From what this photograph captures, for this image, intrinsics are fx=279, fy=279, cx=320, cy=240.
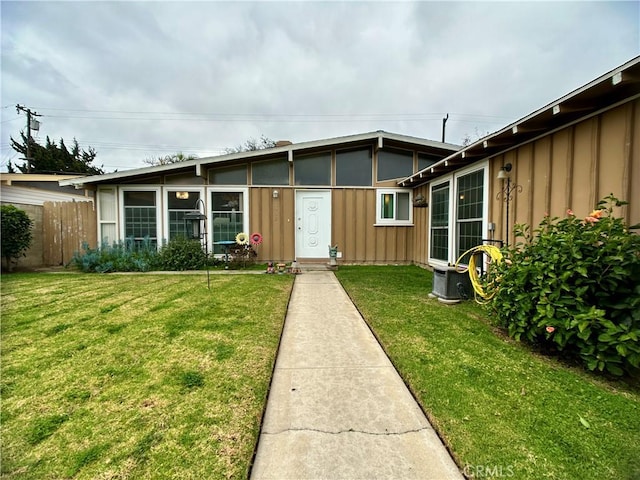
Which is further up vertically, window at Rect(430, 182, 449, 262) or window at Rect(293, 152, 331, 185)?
window at Rect(293, 152, 331, 185)

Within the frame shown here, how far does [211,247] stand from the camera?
809 centimetres

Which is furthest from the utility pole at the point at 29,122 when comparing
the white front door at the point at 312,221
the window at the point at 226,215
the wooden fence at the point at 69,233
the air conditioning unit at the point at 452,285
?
the air conditioning unit at the point at 452,285

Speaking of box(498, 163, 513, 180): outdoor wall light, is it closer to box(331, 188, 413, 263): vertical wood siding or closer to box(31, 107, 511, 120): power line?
box(331, 188, 413, 263): vertical wood siding

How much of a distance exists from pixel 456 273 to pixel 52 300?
6215mm

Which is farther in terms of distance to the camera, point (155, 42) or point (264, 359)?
point (155, 42)

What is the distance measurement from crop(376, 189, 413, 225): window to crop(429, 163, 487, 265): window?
4.10 feet

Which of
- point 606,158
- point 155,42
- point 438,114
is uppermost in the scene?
point 438,114

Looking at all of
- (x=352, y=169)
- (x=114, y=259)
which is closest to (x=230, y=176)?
(x=352, y=169)

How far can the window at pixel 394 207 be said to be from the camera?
8.26 meters

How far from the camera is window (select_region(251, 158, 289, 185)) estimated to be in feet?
26.6

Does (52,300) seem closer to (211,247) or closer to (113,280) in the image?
(113,280)

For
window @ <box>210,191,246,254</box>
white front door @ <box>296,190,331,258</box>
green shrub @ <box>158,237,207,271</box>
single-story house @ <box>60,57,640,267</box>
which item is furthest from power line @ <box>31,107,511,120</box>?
green shrub @ <box>158,237,207,271</box>

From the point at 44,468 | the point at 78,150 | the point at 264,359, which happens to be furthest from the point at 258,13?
the point at 78,150

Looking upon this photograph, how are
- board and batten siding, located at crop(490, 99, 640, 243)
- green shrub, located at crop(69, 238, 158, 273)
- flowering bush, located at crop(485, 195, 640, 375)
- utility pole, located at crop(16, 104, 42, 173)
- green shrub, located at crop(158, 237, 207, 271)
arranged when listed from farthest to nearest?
utility pole, located at crop(16, 104, 42, 173) < green shrub, located at crop(158, 237, 207, 271) < green shrub, located at crop(69, 238, 158, 273) < board and batten siding, located at crop(490, 99, 640, 243) < flowering bush, located at crop(485, 195, 640, 375)
